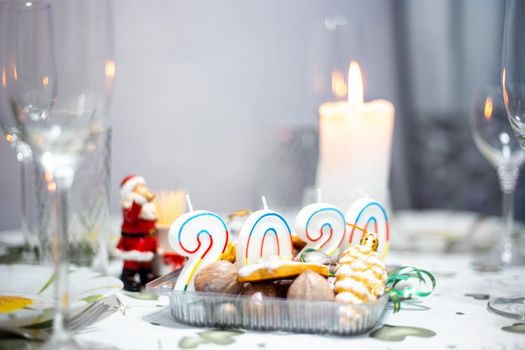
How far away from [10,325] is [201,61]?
1.05 m

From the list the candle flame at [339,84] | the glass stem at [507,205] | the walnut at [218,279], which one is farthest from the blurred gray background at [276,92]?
the walnut at [218,279]

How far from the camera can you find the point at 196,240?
653 mm

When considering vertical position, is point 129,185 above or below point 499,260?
above

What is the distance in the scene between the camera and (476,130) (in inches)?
41.6

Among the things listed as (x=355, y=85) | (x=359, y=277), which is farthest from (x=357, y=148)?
(x=359, y=277)

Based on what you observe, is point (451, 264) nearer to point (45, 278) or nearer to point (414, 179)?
point (45, 278)

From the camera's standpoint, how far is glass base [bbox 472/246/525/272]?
0.94m

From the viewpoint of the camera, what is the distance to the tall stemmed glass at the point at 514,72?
678 millimetres

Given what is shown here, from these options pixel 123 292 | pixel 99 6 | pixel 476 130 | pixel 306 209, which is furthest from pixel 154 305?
pixel 476 130

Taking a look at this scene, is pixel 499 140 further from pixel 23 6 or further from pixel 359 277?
pixel 23 6

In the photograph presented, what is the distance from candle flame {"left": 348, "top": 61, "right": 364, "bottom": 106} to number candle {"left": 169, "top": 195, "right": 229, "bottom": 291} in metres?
0.45

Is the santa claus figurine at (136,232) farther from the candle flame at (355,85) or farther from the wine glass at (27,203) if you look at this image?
the candle flame at (355,85)

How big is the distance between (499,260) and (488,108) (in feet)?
0.81

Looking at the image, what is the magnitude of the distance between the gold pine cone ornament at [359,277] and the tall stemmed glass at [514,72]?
0.50 ft
